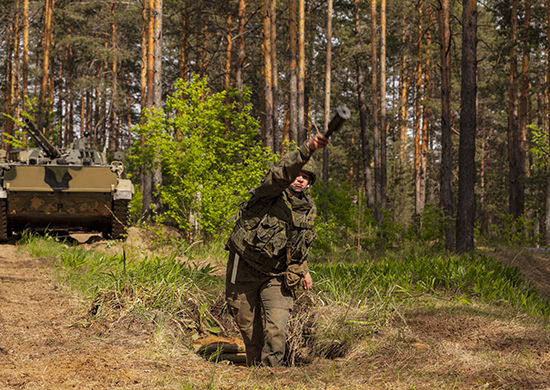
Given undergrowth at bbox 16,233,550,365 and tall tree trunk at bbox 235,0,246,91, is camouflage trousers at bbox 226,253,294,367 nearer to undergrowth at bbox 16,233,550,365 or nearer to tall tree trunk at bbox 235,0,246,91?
undergrowth at bbox 16,233,550,365

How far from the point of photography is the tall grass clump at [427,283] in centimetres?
585

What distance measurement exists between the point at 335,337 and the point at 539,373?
1.75 metres

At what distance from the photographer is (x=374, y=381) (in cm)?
366

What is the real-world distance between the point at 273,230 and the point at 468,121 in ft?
23.3

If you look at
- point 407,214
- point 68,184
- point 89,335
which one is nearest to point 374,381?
point 89,335

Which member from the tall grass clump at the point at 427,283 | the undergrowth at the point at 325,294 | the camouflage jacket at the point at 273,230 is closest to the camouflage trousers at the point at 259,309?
the camouflage jacket at the point at 273,230

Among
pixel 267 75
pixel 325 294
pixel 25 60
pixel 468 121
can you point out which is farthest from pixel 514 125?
pixel 25 60

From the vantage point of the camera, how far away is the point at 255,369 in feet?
13.2

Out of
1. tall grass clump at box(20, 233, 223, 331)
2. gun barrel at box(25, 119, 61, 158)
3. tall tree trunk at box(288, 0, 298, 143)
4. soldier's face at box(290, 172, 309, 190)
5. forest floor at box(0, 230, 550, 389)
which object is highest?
tall tree trunk at box(288, 0, 298, 143)

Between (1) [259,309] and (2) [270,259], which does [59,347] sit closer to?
(1) [259,309]

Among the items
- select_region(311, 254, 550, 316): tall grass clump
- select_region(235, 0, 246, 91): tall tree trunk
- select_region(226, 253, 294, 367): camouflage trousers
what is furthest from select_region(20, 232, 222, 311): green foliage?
select_region(235, 0, 246, 91): tall tree trunk

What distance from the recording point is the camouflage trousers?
13.8 ft

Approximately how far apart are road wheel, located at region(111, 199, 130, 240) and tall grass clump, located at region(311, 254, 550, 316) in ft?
17.6

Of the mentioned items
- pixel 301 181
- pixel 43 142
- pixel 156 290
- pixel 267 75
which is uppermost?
pixel 267 75
